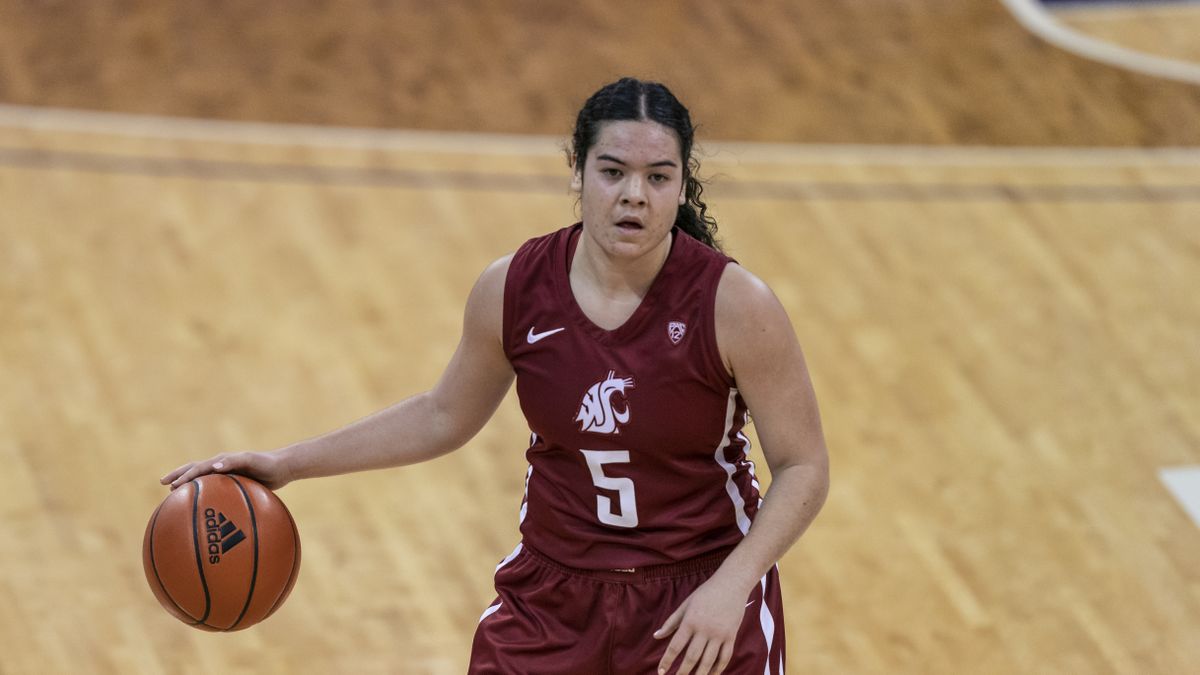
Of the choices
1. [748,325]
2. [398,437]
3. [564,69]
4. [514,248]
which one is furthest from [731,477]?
[564,69]

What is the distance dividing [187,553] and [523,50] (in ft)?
18.4

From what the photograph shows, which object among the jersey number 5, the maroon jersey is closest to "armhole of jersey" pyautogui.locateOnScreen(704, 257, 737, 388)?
the maroon jersey

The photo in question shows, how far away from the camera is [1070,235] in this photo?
23.1 ft

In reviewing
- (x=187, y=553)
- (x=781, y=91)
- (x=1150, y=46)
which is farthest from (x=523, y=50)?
(x=187, y=553)

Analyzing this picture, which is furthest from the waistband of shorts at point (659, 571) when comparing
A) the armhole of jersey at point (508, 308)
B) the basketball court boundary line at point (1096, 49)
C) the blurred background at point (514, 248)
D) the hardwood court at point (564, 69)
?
the basketball court boundary line at point (1096, 49)

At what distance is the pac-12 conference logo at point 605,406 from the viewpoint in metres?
2.84

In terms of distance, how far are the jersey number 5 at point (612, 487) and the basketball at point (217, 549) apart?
726 mm

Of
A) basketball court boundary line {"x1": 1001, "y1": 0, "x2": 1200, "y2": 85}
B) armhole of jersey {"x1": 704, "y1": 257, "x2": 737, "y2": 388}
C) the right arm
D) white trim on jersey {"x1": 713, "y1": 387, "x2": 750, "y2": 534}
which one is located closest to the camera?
armhole of jersey {"x1": 704, "y1": 257, "x2": 737, "y2": 388}

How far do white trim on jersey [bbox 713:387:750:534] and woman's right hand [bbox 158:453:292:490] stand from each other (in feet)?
2.85

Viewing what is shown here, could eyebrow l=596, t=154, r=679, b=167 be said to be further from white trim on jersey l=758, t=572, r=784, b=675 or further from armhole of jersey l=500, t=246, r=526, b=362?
white trim on jersey l=758, t=572, r=784, b=675

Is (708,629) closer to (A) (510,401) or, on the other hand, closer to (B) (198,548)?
(B) (198,548)

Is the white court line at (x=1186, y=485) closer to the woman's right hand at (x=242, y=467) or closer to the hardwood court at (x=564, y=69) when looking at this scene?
the hardwood court at (x=564, y=69)

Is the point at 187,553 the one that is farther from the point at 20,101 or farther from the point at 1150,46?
the point at 1150,46

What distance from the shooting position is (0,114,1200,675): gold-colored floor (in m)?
4.76
